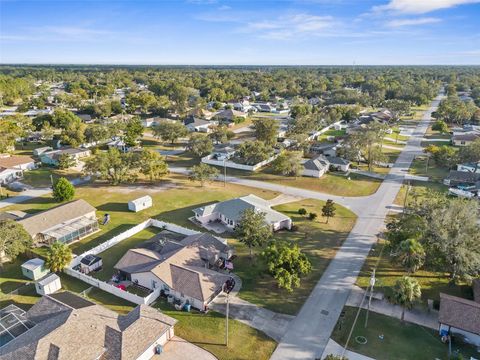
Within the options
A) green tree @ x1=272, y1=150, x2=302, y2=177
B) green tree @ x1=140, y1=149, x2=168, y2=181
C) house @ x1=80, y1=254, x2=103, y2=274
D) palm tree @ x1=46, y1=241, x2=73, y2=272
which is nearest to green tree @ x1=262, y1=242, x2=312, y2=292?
house @ x1=80, y1=254, x2=103, y2=274

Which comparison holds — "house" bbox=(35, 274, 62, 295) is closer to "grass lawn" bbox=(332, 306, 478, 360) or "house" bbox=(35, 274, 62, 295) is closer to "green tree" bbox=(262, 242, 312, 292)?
"green tree" bbox=(262, 242, 312, 292)

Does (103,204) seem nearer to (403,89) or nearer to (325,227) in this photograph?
(325,227)

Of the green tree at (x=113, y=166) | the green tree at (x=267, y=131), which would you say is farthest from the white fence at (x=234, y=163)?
the green tree at (x=113, y=166)

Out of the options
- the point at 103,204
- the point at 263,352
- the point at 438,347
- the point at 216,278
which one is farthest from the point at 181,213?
the point at 438,347

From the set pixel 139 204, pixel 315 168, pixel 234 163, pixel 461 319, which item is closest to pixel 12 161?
pixel 139 204

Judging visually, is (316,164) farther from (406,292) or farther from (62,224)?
(62,224)

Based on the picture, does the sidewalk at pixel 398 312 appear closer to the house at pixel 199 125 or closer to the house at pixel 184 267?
the house at pixel 184 267
